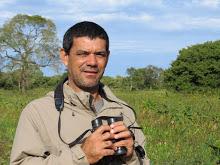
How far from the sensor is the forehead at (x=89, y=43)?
2.78 meters

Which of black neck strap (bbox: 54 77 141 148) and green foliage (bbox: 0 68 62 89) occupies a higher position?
black neck strap (bbox: 54 77 141 148)

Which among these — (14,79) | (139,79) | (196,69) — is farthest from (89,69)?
(139,79)

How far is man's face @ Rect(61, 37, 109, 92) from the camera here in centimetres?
277

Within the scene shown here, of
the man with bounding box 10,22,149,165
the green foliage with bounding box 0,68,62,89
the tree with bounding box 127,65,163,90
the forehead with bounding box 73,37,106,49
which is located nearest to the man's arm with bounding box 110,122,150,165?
the man with bounding box 10,22,149,165

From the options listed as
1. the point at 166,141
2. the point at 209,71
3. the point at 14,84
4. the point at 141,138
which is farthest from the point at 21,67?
the point at 141,138

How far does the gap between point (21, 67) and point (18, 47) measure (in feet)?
7.44

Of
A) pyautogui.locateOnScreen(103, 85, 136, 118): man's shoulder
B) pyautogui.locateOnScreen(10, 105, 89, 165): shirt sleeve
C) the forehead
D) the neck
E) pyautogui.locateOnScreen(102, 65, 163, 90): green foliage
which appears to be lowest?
pyautogui.locateOnScreen(102, 65, 163, 90): green foliage

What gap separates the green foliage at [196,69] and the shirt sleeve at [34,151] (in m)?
38.3

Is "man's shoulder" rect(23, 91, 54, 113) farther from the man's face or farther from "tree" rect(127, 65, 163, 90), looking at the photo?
"tree" rect(127, 65, 163, 90)

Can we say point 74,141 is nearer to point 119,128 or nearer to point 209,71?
point 119,128

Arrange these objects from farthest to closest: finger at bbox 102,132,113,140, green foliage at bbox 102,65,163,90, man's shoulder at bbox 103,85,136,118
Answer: green foliage at bbox 102,65,163,90 < man's shoulder at bbox 103,85,136,118 < finger at bbox 102,132,113,140

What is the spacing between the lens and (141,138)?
2.89m

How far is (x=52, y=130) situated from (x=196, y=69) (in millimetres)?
39086

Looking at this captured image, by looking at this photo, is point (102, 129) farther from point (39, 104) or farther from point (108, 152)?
point (39, 104)
